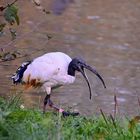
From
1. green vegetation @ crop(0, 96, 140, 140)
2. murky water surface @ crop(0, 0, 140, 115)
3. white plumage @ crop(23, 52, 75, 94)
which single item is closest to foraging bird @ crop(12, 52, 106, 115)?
white plumage @ crop(23, 52, 75, 94)

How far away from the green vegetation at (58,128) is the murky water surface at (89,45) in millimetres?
1591

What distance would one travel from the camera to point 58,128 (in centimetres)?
396

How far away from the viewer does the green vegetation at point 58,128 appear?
14.0ft

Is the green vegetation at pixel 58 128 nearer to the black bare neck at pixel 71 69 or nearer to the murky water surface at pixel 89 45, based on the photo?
the black bare neck at pixel 71 69

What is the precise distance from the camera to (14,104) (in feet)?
19.5

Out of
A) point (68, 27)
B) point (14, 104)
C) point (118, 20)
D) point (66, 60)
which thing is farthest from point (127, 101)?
point (118, 20)

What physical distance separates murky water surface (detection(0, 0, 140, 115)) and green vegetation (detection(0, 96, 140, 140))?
1.59m

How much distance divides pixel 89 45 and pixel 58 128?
7804 mm

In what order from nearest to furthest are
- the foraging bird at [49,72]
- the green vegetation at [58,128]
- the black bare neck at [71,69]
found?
1. the green vegetation at [58,128]
2. the foraging bird at [49,72]
3. the black bare neck at [71,69]

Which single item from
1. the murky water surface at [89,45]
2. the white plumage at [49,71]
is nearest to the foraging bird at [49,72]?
A: the white plumage at [49,71]

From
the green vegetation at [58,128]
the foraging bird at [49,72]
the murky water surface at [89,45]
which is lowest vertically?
the murky water surface at [89,45]

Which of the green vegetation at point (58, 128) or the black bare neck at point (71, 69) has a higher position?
the green vegetation at point (58, 128)

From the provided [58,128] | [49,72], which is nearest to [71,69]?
[49,72]

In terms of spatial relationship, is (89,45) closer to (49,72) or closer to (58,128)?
(49,72)
